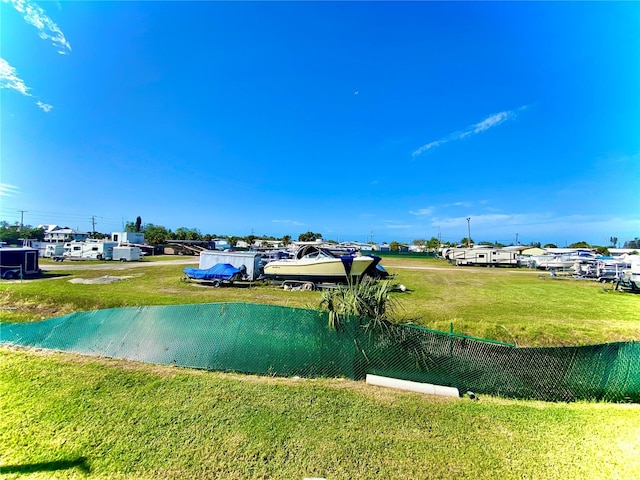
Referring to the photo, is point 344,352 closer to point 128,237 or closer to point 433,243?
point 128,237

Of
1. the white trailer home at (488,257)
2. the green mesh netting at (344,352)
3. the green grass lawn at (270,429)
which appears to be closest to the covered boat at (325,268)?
the green mesh netting at (344,352)

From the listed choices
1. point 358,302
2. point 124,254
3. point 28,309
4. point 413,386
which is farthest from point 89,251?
point 413,386

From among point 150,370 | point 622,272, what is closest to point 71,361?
point 150,370

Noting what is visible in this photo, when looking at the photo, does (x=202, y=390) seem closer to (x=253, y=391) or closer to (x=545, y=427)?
(x=253, y=391)

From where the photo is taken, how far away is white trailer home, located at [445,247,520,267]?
1337 inches

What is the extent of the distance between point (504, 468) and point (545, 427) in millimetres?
1334

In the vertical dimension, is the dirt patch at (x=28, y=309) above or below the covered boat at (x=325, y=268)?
below

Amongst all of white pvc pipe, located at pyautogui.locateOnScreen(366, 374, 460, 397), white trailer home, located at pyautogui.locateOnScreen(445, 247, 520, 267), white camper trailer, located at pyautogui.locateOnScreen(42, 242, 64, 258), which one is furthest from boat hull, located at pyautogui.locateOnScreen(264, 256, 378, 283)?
white camper trailer, located at pyautogui.locateOnScreen(42, 242, 64, 258)

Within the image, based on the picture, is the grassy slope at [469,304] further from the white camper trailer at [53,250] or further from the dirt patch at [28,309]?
the white camper trailer at [53,250]

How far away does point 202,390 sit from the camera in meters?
4.76

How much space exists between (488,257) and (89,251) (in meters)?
47.3

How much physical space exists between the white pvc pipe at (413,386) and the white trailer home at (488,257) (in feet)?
113

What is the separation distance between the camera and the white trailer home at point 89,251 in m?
33.1

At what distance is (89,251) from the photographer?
110 feet
